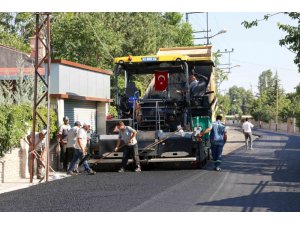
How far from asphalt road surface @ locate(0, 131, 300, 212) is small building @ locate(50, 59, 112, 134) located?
3.95 meters

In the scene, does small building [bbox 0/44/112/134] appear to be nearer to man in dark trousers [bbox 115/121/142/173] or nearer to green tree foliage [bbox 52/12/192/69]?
man in dark trousers [bbox 115/121/142/173]

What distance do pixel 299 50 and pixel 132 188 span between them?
10962mm

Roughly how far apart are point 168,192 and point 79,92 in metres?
10.0

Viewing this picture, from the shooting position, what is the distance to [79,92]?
2034 cm

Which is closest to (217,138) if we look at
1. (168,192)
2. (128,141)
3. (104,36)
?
(128,141)

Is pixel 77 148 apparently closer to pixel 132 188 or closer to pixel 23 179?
pixel 23 179

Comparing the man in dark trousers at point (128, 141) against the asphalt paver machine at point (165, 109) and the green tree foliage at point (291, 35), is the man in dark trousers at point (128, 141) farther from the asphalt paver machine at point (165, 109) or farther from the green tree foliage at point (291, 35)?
the green tree foliage at point (291, 35)

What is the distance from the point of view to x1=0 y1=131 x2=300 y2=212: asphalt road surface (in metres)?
9.33

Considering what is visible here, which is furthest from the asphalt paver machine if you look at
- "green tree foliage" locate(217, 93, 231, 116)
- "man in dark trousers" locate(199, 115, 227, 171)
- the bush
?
"green tree foliage" locate(217, 93, 231, 116)

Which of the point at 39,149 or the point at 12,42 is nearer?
the point at 39,149

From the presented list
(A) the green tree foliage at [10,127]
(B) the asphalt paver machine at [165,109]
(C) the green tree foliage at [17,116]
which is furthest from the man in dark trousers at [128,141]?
(A) the green tree foliage at [10,127]

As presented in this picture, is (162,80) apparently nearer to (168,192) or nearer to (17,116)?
(17,116)

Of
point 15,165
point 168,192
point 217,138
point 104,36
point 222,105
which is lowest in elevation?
point 168,192
